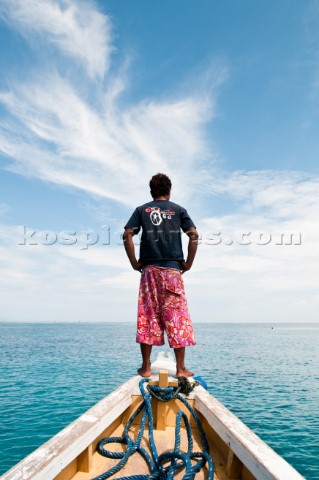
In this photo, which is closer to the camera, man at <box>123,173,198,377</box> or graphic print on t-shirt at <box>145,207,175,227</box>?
man at <box>123,173,198,377</box>

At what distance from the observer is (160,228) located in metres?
4.21

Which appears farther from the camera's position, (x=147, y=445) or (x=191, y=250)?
(x=191, y=250)

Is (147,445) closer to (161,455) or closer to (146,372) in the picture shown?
(161,455)

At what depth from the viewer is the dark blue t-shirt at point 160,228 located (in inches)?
165

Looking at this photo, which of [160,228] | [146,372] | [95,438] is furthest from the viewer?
[160,228]

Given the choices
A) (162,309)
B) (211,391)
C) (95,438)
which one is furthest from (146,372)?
(211,391)

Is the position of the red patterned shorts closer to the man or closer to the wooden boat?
the man

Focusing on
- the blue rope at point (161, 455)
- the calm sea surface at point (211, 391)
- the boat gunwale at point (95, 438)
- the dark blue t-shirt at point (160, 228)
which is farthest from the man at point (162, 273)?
the calm sea surface at point (211, 391)

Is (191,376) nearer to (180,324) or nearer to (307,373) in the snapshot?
(180,324)

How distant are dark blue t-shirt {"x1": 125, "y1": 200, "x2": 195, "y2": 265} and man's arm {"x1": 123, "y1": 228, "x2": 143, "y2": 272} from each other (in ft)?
0.22

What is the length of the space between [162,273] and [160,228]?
0.58m

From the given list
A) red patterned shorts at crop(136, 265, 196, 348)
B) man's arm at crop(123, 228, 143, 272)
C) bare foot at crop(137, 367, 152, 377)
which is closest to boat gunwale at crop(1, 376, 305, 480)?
bare foot at crop(137, 367, 152, 377)

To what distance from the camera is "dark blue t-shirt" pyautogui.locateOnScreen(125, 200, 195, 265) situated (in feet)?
13.8

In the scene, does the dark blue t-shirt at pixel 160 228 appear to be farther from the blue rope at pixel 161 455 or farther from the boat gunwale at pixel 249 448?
the boat gunwale at pixel 249 448
